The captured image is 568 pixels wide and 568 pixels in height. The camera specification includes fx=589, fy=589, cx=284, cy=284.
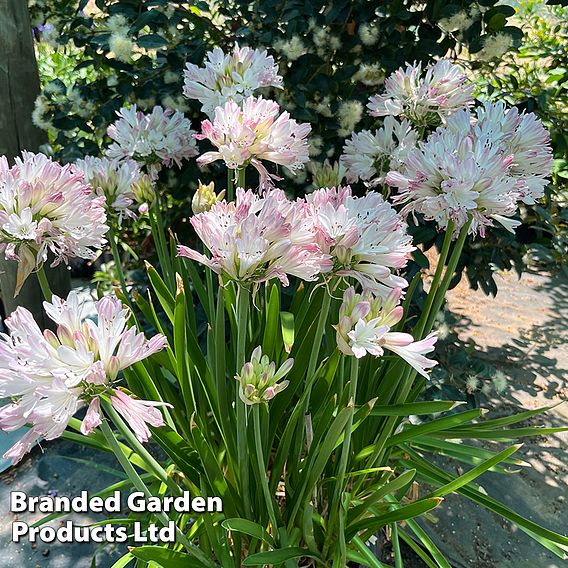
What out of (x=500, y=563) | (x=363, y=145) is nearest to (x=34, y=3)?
(x=363, y=145)

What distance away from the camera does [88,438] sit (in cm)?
111

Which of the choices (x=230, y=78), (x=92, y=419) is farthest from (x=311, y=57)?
(x=92, y=419)

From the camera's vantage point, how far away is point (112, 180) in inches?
43.6

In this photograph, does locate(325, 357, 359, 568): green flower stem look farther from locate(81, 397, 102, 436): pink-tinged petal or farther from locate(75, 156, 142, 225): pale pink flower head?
locate(75, 156, 142, 225): pale pink flower head

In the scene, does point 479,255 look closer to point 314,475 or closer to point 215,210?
point 314,475

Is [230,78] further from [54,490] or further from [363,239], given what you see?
[54,490]

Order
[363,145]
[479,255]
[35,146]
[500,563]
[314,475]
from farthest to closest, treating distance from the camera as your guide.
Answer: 1. [35,146]
2. [479,255]
3. [500,563]
4. [363,145]
5. [314,475]

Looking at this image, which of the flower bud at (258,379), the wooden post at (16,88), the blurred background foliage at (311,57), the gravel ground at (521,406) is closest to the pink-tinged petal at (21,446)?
the flower bud at (258,379)

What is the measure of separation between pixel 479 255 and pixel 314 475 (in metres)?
1.01

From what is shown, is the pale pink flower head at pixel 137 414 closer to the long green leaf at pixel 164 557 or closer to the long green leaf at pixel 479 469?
the long green leaf at pixel 164 557

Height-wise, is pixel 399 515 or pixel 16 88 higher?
pixel 16 88

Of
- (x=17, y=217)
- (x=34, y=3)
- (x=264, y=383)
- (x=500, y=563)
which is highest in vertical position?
(x=34, y=3)

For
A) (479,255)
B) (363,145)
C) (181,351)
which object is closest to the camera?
(181,351)

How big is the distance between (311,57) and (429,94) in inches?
21.5
